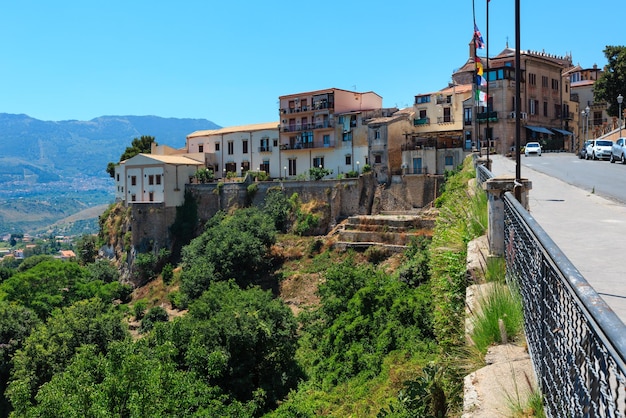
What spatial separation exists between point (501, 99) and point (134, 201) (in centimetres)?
3539

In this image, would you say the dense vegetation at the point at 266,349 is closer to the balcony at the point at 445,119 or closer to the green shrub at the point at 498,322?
the green shrub at the point at 498,322

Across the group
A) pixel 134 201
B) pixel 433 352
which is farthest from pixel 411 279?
pixel 134 201

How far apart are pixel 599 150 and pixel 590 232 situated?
2445 centimetres

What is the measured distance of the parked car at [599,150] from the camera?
3025 centimetres

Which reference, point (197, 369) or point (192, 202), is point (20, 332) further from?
point (192, 202)

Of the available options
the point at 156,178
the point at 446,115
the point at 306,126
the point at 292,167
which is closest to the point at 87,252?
the point at 156,178

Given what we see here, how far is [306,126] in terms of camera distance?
53094 millimetres

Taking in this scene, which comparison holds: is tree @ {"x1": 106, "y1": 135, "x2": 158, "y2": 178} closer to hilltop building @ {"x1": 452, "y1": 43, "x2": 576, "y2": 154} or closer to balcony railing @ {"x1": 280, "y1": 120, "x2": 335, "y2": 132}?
balcony railing @ {"x1": 280, "y1": 120, "x2": 335, "y2": 132}

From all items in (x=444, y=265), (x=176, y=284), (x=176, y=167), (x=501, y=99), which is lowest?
(x=176, y=284)

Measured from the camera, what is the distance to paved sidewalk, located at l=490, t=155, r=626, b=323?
595 cm

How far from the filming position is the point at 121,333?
90.3 ft

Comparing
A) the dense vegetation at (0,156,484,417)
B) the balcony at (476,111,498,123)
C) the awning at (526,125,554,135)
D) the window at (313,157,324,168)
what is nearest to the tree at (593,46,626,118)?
the awning at (526,125,554,135)

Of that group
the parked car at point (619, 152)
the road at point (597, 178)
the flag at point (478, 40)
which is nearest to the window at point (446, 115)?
the parked car at point (619, 152)

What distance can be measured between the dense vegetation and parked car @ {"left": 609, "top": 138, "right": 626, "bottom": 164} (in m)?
9.12
